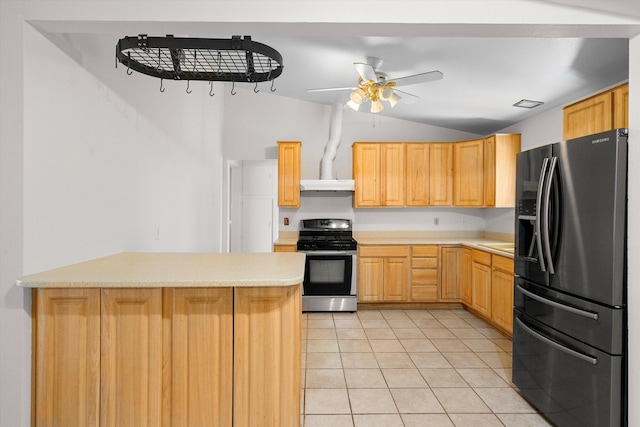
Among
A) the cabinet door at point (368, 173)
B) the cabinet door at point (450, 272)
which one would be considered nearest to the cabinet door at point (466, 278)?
the cabinet door at point (450, 272)

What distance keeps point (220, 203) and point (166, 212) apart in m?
1.88

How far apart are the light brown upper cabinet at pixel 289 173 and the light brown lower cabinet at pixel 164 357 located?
3.15 metres

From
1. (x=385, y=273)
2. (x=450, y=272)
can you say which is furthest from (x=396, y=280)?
(x=450, y=272)

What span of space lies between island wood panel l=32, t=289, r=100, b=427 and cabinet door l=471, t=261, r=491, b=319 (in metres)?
3.61

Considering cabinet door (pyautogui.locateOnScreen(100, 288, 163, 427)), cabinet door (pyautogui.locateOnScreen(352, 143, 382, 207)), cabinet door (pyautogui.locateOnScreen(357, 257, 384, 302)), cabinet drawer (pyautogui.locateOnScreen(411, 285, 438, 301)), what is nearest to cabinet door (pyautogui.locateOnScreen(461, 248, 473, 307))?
cabinet drawer (pyautogui.locateOnScreen(411, 285, 438, 301))

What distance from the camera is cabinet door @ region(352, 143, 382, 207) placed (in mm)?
4934

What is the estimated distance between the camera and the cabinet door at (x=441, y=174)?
4.93 meters

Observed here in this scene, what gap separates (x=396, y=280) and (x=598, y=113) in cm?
278

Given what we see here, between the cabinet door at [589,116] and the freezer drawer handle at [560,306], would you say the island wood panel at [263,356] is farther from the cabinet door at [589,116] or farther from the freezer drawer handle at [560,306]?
the cabinet door at [589,116]

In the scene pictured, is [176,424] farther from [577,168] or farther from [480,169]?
[480,169]

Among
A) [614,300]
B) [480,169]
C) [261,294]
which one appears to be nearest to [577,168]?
[614,300]

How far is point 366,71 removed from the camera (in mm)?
3057

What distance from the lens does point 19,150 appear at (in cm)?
167

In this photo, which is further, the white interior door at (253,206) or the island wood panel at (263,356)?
the white interior door at (253,206)
